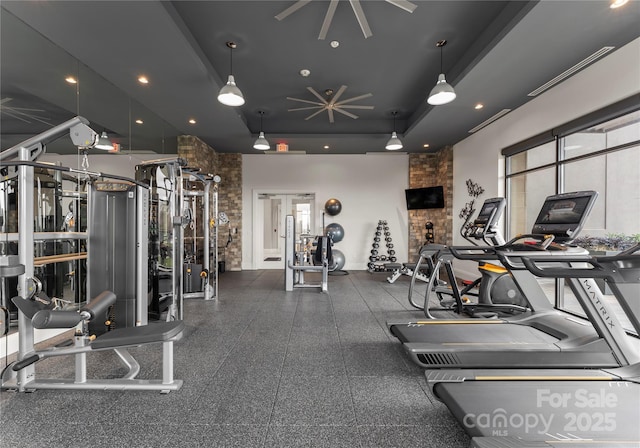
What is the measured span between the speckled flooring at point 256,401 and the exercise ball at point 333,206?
4.95 m

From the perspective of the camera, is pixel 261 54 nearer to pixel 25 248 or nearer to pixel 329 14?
pixel 329 14

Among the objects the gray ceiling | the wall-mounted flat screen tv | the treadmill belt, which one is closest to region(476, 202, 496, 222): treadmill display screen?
the treadmill belt

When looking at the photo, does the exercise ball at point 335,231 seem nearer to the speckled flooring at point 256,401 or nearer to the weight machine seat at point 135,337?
the speckled flooring at point 256,401

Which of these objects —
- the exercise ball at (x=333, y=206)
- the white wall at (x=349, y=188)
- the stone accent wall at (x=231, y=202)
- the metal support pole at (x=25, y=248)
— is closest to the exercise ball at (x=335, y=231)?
the white wall at (x=349, y=188)

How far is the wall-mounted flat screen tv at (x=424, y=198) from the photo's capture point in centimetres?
754

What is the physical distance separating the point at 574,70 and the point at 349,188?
5169mm

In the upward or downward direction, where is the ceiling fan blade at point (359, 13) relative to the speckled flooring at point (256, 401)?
upward

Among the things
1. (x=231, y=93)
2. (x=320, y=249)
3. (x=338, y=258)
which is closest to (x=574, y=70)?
(x=231, y=93)

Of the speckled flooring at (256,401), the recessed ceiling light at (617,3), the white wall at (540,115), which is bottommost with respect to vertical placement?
the speckled flooring at (256,401)

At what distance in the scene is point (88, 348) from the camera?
197cm

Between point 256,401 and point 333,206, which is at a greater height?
point 333,206

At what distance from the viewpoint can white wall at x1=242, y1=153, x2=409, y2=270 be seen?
816 cm

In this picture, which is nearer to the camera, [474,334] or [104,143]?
[474,334]

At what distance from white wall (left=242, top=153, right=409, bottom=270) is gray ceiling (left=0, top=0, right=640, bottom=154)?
8.79 feet
